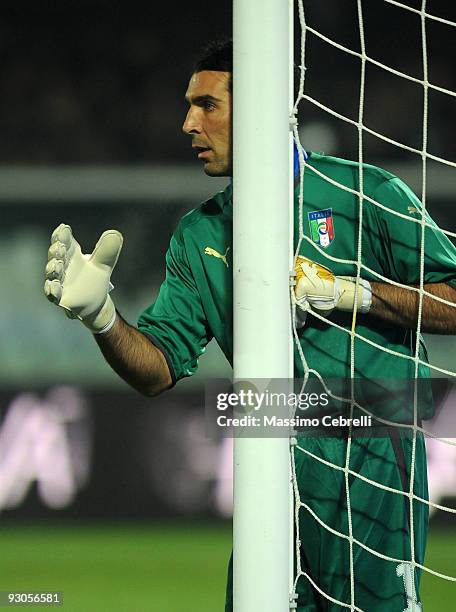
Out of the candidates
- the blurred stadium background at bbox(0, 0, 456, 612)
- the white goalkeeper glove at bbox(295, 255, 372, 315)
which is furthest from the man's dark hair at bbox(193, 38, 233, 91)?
the blurred stadium background at bbox(0, 0, 456, 612)

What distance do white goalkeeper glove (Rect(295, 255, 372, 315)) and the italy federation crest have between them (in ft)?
0.35

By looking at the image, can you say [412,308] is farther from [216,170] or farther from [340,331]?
[216,170]

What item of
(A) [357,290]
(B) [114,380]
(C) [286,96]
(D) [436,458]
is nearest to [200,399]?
(B) [114,380]

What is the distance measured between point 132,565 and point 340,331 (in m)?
1.73

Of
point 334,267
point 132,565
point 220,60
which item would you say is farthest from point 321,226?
point 132,565

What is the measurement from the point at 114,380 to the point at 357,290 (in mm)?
2066

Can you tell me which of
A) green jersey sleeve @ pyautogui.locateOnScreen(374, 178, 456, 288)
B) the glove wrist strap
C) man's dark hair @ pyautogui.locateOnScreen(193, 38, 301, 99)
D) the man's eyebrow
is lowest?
the glove wrist strap

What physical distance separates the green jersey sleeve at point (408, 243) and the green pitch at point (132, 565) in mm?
1362

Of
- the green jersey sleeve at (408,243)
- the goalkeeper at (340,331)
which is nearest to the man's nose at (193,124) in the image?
the goalkeeper at (340,331)

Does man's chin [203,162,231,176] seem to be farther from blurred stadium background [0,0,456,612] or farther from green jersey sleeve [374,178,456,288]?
blurred stadium background [0,0,456,612]

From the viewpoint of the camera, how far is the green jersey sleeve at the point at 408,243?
1.37 metres

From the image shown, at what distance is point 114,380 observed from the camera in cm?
327

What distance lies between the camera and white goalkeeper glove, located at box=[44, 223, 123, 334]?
1.16 m

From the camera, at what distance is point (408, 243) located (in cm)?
138
